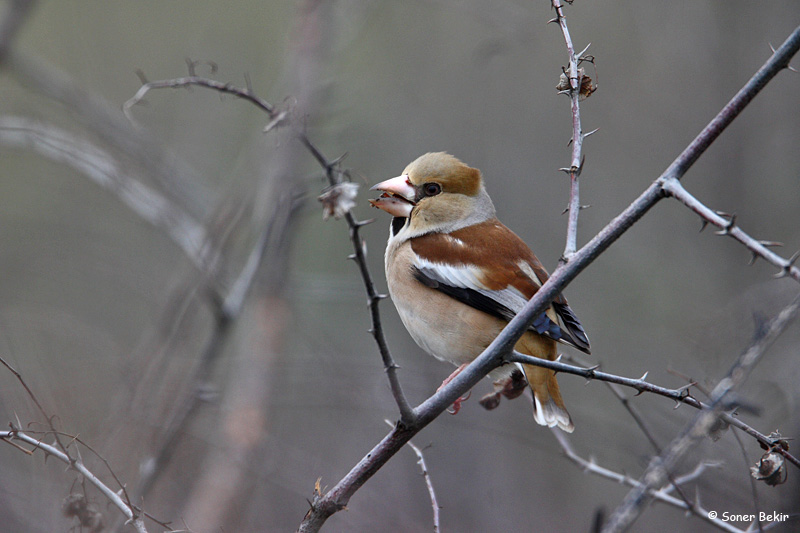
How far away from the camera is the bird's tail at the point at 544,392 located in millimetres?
3312

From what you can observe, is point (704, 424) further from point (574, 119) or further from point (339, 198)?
point (339, 198)

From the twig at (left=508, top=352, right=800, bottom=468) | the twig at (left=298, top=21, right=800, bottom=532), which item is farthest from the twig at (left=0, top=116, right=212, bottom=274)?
the twig at (left=508, top=352, right=800, bottom=468)

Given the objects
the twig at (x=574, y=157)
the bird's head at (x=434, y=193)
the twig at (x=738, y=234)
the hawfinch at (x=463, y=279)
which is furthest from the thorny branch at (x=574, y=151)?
the bird's head at (x=434, y=193)

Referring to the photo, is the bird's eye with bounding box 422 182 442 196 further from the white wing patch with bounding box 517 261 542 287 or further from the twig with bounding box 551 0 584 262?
the twig with bounding box 551 0 584 262

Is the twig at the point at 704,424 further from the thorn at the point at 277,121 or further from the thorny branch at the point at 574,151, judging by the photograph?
the thorn at the point at 277,121

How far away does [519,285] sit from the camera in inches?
140

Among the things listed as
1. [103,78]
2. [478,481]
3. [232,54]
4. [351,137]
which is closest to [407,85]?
[232,54]

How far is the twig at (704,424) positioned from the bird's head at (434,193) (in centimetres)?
204

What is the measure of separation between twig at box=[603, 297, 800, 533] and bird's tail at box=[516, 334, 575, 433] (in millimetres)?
1102

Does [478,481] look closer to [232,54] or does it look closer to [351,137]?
Result: [351,137]

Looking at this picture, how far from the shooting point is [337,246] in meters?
8.25

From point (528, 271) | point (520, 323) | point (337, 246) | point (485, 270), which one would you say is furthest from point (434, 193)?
point (337, 246)

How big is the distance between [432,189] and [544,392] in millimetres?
1325

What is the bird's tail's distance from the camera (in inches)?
130
